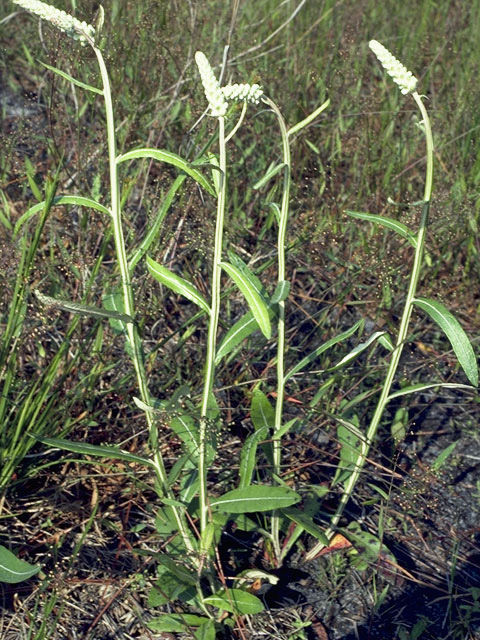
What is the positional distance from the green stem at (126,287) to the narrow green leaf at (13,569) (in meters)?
0.31

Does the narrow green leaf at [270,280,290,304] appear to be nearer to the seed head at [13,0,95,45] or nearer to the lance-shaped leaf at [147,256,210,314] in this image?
the lance-shaped leaf at [147,256,210,314]

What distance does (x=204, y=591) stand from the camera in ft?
5.49

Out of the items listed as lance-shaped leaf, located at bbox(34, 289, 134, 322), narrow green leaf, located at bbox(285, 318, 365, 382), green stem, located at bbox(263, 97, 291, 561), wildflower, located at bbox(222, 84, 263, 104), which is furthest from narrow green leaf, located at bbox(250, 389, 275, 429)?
wildflower, located at bbox(222, 84, 263, 104)

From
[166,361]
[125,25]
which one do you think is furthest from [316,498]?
[125,25]

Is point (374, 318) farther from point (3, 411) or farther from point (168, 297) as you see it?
point (3, 411)

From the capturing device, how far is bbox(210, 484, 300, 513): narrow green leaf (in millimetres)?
1456

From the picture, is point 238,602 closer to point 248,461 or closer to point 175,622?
point 175,622

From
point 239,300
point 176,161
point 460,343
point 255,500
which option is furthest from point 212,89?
point 239,300

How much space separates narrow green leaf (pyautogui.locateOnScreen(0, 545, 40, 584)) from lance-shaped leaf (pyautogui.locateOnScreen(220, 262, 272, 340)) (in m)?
0.63

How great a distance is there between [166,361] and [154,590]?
719mm

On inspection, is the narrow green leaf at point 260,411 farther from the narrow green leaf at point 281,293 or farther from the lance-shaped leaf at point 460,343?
the lance-shaped leaf at point 460,343

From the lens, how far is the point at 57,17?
1.08 m

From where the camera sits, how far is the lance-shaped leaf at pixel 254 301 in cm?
123

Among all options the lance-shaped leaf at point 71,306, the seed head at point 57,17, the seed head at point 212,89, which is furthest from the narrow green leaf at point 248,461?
the seed head at point 57,17
